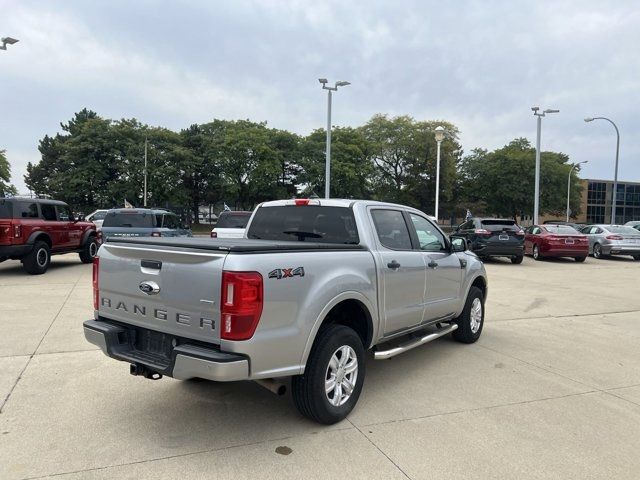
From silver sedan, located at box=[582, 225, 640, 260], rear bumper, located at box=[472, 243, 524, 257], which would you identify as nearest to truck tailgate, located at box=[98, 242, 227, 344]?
rear bumper, located at box=[472, 243, 524, 257]

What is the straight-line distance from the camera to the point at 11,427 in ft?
12.4

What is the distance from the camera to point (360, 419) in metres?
4.06

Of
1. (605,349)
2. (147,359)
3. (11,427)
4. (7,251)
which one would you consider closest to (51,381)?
(11,427)

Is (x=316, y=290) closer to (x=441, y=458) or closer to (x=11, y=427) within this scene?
(x=441, y=458)

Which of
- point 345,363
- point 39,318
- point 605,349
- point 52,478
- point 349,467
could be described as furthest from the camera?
point 39,318

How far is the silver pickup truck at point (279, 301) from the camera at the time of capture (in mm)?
3238

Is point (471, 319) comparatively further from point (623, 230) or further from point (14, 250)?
point (623, 230)

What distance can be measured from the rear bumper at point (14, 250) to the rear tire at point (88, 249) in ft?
9.46

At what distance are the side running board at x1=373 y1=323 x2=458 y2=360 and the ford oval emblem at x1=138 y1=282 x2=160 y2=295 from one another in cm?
201

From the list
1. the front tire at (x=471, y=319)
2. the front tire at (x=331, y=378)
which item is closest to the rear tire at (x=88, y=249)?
the front tire at (x=471, y=319)

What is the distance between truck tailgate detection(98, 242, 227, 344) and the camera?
329 cm

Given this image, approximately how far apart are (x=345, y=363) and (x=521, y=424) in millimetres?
1522

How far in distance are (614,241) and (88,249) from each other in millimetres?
19815

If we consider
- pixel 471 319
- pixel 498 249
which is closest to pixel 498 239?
pixel 498 249
